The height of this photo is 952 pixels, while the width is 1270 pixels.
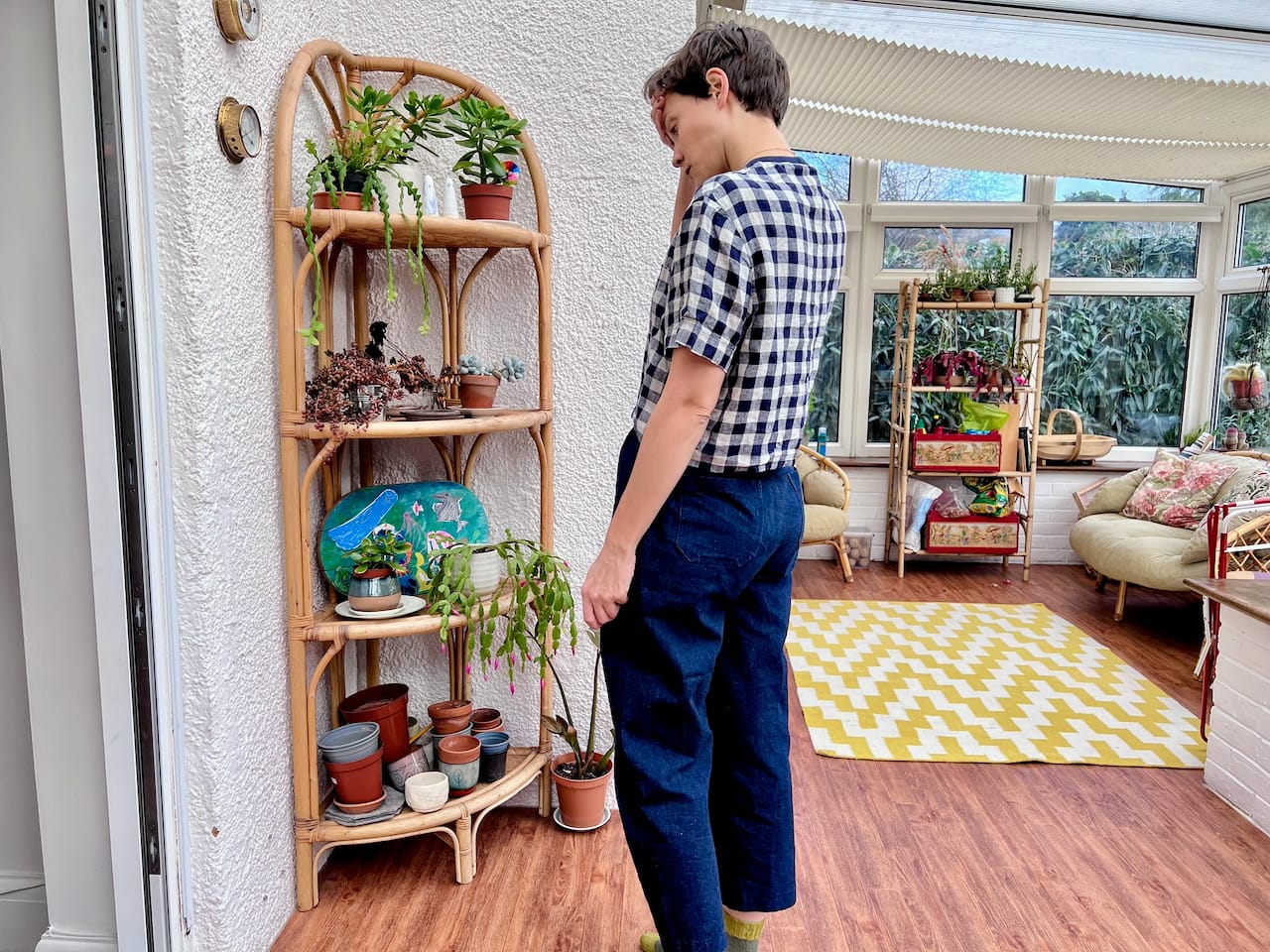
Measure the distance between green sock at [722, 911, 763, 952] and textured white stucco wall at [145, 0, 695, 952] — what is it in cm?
80

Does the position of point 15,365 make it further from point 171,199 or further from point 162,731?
point 162,731

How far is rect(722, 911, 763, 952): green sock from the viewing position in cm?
157

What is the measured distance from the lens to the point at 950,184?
5.47m

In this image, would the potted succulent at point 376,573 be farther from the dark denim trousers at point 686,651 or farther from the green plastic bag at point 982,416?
the green plastic bag at point 982,416

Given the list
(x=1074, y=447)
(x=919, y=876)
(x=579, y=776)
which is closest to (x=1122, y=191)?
(x=1074, y=447)

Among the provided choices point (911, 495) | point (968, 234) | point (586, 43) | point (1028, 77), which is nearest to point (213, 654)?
point (586, 43)

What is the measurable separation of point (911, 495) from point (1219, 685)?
8.79 ft

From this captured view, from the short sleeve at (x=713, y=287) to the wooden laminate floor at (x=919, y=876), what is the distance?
1.27 m

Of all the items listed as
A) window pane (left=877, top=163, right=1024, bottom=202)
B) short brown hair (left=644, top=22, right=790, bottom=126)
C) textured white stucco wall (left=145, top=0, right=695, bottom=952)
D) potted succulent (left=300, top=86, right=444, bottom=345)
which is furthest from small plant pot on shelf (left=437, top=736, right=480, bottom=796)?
window pane (left=877, top=163, right=1024, bottom=202)

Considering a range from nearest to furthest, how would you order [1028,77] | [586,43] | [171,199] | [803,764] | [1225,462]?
[171,199], [586,43], [803,764], [1028,77], [1225,462]

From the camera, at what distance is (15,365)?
145 cm

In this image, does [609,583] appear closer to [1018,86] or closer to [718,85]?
[718,85]

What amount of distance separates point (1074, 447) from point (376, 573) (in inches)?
183

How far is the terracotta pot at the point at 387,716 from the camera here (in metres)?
2.02
